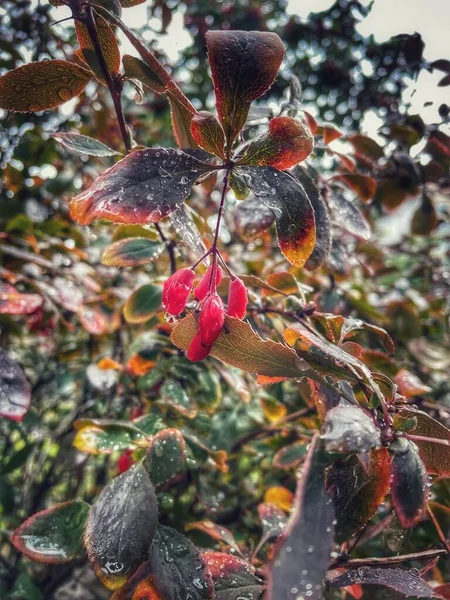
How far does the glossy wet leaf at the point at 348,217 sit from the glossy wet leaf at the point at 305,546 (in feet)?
1.74

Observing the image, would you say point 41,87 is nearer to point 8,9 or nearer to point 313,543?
point 313,543

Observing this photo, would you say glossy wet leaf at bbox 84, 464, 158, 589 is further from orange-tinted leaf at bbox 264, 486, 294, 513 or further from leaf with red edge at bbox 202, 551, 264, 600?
orange-tinted leaf at bbox 264, 486, 294, 513

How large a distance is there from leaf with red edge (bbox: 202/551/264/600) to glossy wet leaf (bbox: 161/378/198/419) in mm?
302

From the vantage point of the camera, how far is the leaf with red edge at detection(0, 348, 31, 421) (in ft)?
2.42

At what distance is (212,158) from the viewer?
572mm

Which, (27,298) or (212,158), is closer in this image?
(212,158)

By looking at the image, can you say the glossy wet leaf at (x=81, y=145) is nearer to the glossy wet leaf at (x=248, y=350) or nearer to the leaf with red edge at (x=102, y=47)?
the leaf with red edge at (x=102, y=47)

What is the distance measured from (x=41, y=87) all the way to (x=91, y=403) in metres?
1.01

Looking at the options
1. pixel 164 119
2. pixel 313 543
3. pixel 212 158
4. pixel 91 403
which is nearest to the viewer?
pixel 313 543

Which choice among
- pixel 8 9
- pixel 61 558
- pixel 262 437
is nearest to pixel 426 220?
pixel 262 437

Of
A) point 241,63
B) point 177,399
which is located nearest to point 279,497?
point 177,399

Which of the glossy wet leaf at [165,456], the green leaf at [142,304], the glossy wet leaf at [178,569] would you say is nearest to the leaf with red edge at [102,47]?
the green leaf at [142,304]

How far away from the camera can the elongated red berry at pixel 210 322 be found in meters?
0.51

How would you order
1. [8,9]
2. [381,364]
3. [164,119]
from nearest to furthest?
[381,364] < [8,9] < [164,119]
